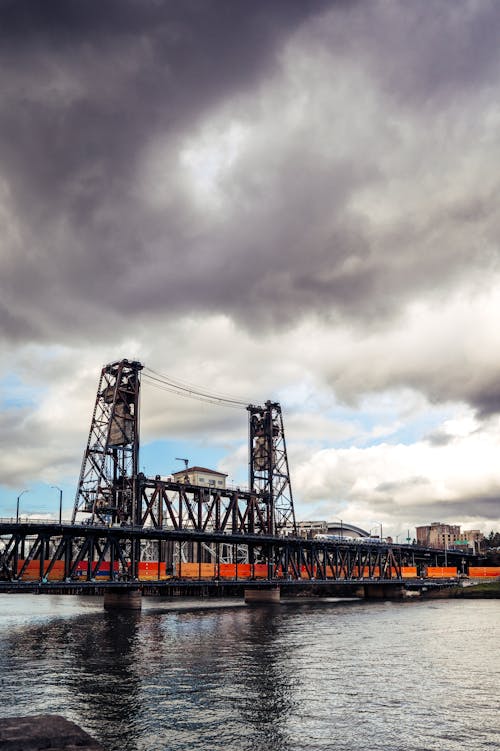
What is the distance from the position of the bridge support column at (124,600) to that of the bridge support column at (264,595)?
1204 inches

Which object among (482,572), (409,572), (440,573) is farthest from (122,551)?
(482,572)

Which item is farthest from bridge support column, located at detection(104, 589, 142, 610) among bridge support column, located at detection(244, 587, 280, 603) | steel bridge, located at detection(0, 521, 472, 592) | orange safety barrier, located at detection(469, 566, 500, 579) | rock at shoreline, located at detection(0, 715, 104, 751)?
orange safety barrier, located at detection(469, 566, 500, 579)

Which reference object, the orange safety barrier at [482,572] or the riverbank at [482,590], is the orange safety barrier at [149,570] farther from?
the orange safety barrier at [482,572]

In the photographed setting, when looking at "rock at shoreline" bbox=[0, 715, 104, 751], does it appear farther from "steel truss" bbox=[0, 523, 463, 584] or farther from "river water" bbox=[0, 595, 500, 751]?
"steel truss" bbox=[0, 523, 463, 584]

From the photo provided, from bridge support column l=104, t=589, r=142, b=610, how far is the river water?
27782 mm

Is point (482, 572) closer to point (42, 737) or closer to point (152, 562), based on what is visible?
point (152, 562)

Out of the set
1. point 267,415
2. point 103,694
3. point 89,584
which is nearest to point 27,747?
point 103,694

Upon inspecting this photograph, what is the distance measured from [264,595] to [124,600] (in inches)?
1309

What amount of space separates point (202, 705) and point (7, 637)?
1397 inches

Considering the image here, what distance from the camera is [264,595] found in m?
117

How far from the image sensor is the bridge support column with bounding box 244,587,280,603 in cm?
11569

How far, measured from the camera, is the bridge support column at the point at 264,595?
380 feet

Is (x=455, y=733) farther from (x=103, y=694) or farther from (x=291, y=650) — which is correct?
(x=291, y=650)

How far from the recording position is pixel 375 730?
83.3ft
